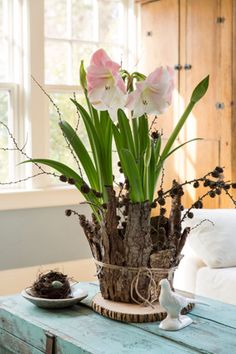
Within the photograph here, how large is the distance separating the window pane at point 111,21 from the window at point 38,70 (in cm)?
10

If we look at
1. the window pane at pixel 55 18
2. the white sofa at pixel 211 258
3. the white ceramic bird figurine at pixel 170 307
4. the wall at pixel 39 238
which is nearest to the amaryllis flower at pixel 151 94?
the white ceramic bird figurine at pixel 170 307

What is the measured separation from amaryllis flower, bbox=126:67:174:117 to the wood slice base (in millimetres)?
574

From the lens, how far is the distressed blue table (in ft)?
5.26

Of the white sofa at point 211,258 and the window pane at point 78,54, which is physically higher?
the window pane at point 78,54

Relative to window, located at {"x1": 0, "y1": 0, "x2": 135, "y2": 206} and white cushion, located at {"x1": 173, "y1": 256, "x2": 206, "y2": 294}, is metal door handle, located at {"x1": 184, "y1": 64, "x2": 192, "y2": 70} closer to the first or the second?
window, located at {"x1": 0, "y1": 0, "x2": 135, "y2": 206}

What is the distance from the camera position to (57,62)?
4.44 metres

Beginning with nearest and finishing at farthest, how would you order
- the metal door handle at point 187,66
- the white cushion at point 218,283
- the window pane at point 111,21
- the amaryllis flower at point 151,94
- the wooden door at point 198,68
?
the amaryllis flower at point 151,94, the white cushion at point 218,283, the wooden door at point 198,68, the metal door handle at point 187,66, the window pane at point 111,21

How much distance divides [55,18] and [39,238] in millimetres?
1567

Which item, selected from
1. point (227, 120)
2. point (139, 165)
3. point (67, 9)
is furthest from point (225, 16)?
point (139, 165)

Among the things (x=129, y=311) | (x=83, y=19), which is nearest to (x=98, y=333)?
(x=129, y=311)

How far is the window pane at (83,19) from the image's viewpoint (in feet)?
14.9

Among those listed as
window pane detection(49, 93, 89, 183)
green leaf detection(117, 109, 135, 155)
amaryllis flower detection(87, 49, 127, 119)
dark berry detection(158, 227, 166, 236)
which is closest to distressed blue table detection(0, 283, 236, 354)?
dark berry detection(158, 227, 166, 236)

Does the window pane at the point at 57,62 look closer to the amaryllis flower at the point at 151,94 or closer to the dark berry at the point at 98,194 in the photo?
the dark berry at the point at 98,194

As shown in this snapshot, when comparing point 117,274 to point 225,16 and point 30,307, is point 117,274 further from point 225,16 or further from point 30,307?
point 225,16
